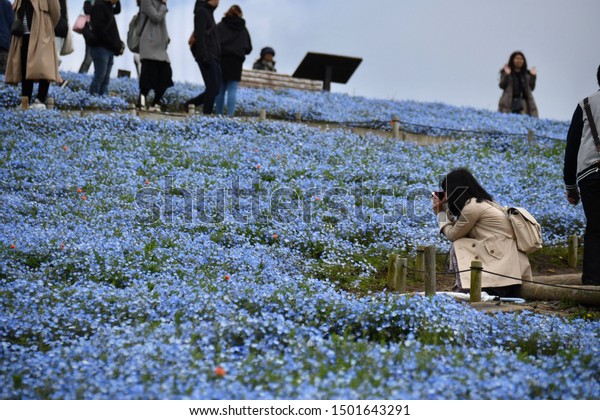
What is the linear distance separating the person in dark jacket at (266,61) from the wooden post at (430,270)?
61.3ft

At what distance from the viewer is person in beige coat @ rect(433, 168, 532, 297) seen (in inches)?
374

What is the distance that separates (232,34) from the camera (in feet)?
61.2

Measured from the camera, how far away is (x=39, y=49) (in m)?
15.9

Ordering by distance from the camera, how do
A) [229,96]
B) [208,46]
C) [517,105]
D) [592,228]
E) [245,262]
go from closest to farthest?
[592,228], [245,262], [208,46], [229,96], [517,105]

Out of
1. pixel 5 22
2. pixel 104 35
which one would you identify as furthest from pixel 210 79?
pixel 5 22

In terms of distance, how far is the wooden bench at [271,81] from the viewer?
2570 centimetres

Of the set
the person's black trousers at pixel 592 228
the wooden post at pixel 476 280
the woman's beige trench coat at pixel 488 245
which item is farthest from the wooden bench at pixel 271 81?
the person's black trousers at pixel 592 228

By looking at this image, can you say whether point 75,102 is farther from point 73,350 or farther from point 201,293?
point 73,350

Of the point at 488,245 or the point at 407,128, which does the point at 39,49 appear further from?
the point at 488,245

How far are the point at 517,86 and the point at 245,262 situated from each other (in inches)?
674

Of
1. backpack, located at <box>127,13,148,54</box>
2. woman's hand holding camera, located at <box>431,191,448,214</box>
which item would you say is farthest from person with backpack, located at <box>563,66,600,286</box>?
backpack, located at <box>127,13,148,54</box>

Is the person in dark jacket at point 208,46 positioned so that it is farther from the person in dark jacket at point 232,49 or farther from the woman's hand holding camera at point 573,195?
the woman's hand holding camera at point 573,195

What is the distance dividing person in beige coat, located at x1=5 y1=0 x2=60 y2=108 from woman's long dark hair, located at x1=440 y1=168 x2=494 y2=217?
9297 mm
